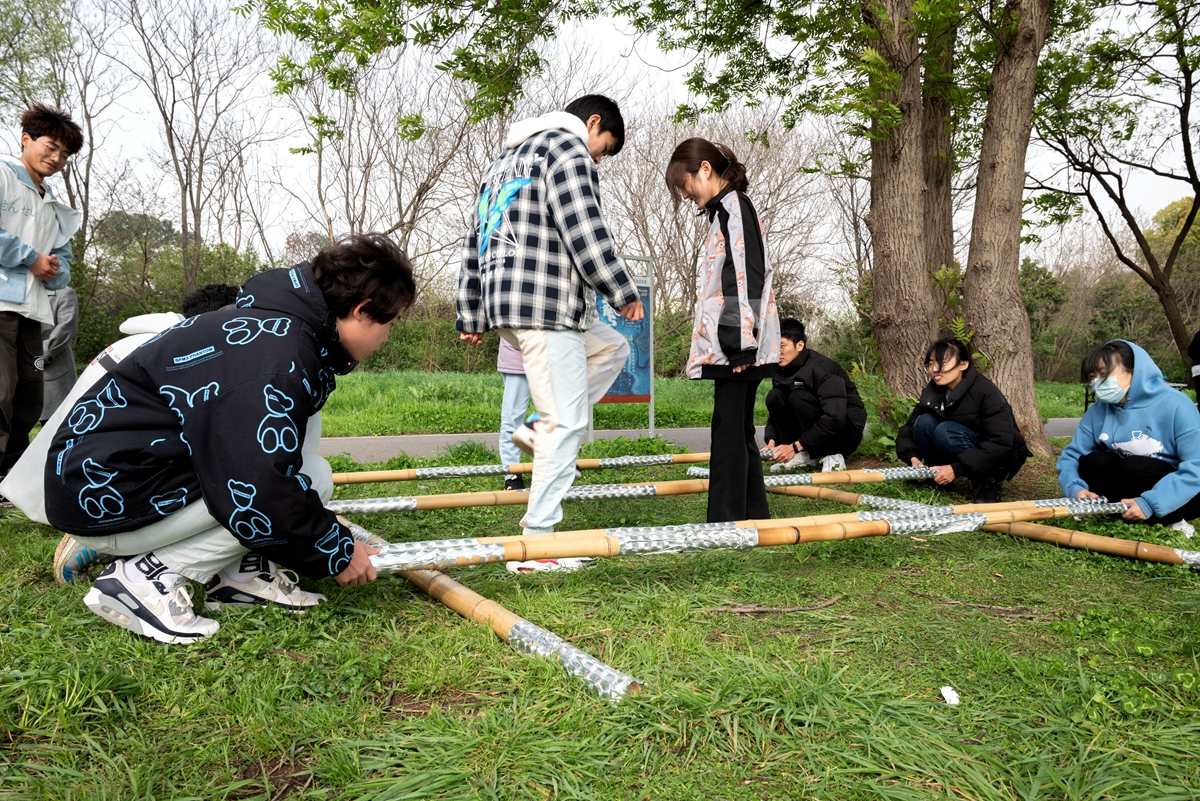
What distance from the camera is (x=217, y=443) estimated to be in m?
1.91

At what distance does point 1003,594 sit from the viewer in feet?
9.18

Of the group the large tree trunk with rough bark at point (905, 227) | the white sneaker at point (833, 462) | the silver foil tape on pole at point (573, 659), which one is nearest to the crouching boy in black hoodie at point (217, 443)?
the silver foil tape on pole at point (573, 659)

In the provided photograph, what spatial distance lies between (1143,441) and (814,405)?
7.53 ft

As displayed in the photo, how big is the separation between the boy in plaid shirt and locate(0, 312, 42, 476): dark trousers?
2324 mm

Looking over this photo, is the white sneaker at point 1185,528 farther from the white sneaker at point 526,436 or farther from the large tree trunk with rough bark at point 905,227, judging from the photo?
the white sneaker at point 526,436

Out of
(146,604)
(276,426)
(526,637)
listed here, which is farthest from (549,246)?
(146,604)

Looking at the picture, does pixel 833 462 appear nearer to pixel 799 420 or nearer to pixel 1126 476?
pixel 799 420

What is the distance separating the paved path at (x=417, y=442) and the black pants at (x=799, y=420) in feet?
5.76

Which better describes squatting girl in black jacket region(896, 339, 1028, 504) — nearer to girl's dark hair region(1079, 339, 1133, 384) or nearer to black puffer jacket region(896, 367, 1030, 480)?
black puffer jacket region(896, 367, 1030, 480)

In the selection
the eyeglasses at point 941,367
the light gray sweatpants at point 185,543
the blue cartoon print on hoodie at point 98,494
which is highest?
the eyeglasses at point 941,367

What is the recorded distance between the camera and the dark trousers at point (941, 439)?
4.79 meters

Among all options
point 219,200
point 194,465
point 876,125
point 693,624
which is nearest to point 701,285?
point 693,624

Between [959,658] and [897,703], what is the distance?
455mm

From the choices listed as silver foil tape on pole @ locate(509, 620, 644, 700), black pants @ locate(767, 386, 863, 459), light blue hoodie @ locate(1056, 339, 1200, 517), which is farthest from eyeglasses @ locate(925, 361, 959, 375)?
silver foil tape on pole @ locate(509, 620, 644, 700)
